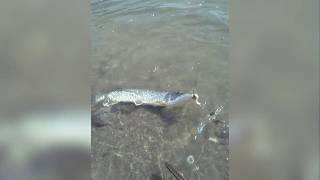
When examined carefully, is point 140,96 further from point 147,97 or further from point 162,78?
point 162,78

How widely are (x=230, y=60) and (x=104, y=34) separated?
715 millimetres

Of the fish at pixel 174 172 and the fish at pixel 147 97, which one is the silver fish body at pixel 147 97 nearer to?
the fish at pixel 147 97

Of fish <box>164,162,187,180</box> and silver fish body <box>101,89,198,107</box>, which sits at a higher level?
silver fish body <box>101,89,198,107</box>

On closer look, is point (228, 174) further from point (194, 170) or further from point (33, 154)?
point (33, 154)

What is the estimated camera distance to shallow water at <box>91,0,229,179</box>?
2.70 meters

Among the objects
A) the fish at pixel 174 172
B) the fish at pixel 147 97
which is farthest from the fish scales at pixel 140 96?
the fish at pixel 174 172

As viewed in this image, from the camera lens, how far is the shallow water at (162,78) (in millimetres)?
2695

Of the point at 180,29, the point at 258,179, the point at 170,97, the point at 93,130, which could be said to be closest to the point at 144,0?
the point at 180,29

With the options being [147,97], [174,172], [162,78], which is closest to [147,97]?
[147,97]

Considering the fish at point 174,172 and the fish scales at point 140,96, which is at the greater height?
the fish scales at point 140,96

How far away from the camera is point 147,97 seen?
8.93 feet

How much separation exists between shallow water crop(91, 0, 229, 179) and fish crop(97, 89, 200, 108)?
1.2 inches

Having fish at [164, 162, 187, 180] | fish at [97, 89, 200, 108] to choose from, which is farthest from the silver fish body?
fish at [164, 162, 187, 180]

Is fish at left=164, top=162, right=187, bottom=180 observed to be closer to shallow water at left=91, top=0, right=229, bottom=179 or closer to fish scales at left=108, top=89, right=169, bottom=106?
shallow water at left=91, top=0, right=229, bottom=179
